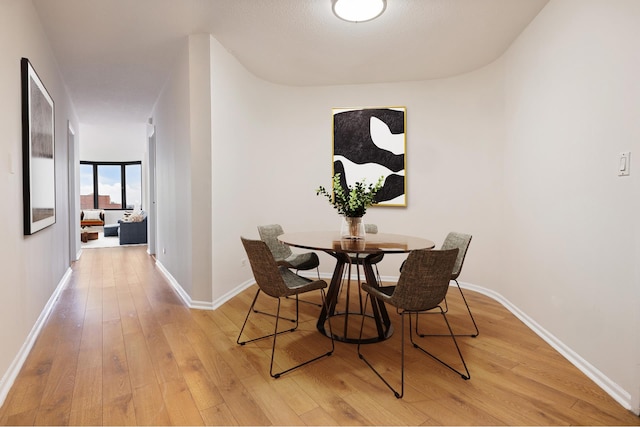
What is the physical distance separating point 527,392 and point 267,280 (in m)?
1.64

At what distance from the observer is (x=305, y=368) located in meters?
2.15

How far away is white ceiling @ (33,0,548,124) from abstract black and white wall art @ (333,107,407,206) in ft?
1.40

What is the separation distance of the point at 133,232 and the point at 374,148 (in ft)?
→ 20.4

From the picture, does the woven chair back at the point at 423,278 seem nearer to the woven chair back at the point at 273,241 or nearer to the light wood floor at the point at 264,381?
the light wood floor at the point at 264,381

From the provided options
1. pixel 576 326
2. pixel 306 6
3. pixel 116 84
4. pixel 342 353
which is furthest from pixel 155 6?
pixel 576 326

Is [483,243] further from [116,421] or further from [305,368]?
[116,421]

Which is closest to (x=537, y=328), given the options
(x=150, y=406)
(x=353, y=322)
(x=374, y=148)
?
(x=353, y=322)

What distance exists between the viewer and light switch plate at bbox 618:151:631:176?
1833 mm

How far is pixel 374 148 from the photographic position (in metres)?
4.36

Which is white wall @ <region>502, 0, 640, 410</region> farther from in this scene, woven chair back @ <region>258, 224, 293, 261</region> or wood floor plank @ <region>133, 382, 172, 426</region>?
wood floor plank @ <region>133, 382, 172, 426</region>

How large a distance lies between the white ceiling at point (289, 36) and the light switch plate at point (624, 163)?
1502 millimetres

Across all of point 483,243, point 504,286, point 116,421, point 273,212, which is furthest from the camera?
point 273,212

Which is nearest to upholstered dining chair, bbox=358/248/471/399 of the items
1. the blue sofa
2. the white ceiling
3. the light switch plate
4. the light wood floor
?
the light wood floor

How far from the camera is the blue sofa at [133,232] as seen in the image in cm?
776
